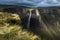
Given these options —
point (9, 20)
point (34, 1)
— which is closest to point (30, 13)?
point (9, 20)

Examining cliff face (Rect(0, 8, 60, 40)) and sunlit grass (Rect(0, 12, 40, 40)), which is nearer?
sunlit grass (Rect(0, 12, 40, 40))

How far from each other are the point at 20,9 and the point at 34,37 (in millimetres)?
424

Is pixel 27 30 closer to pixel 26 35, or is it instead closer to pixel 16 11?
pixel 26 35

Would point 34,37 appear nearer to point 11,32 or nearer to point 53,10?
point 11,32

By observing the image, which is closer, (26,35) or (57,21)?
(26,35)

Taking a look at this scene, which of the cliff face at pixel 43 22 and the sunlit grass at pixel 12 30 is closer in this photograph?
the sunlit grass at pixel 12 30

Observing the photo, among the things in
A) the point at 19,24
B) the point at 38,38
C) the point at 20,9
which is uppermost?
the point at 20,9

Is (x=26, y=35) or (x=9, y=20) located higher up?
A: (x=9, y=20)

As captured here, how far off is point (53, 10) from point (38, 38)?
458 mm

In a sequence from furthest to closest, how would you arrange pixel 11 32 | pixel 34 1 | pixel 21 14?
pixel 34 1
pixel 21 14
pixel 11 32

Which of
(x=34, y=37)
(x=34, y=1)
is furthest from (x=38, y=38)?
(x=34, y=1)

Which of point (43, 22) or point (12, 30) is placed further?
point (43, 22)

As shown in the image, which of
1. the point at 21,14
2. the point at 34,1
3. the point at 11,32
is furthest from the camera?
the point at 34,1

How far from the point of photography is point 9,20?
2.28 meters
